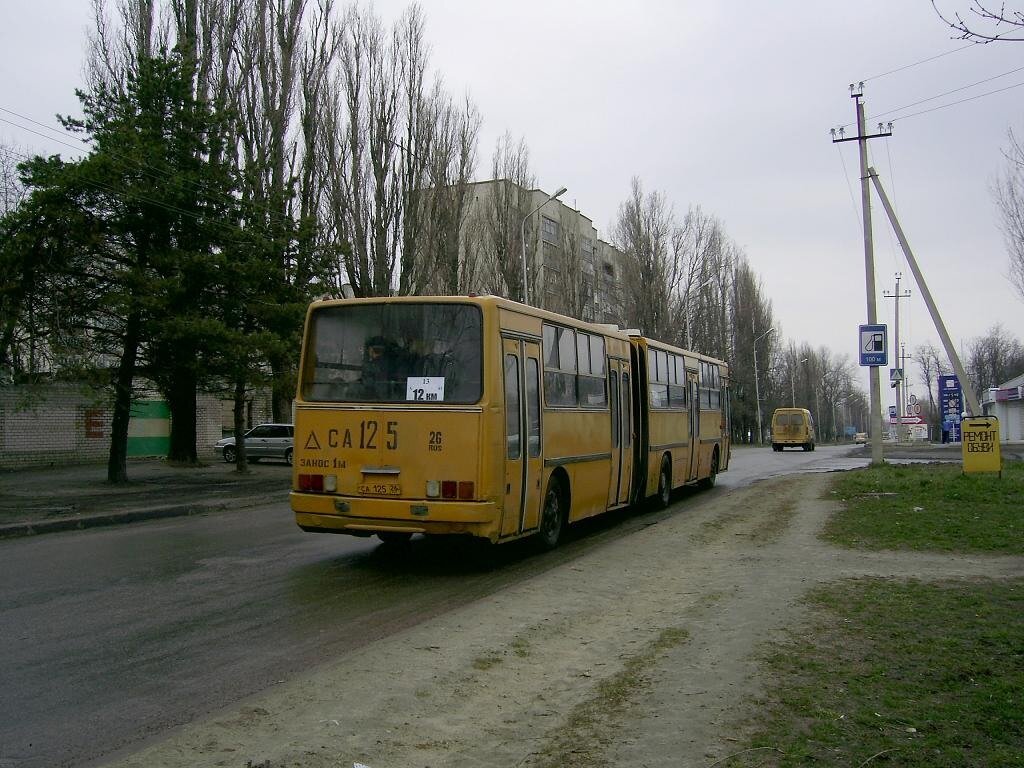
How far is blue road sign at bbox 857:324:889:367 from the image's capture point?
22.0 meters

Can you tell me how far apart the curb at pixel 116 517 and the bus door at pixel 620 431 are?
8089 millimetres

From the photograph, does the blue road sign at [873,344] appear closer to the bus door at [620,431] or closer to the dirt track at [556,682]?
the bus door at [620,431]

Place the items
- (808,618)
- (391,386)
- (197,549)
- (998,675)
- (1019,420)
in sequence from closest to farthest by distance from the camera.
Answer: (998,675)
(808,618)
(391,386)
(197,549)
(1019,420)

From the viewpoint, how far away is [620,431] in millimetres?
13656

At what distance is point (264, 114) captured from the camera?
3231 cm

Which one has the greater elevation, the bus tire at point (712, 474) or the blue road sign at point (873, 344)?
the blue road sign at point (873, 344)

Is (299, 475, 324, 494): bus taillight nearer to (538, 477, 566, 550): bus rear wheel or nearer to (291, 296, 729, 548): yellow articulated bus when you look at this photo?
(291, 296, 729, 548): yellow articulated bus

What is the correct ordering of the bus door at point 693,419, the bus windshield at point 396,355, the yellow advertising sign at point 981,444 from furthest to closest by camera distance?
the yellow advertising sign at point 981,444
the bus door at point 693,419
the bus windshield at point 396,355

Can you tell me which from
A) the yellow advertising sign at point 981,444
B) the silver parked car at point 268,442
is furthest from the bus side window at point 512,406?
the silver parked car at point 268,442

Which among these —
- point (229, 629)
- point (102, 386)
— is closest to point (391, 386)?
point (229, 629)

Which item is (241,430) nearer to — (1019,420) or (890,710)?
(890,710)

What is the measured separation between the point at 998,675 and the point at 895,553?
17.6 ft

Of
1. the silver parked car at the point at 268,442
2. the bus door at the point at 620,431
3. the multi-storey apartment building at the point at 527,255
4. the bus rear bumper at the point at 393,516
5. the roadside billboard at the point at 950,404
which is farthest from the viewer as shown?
the roadside billboard at the point at 950,404

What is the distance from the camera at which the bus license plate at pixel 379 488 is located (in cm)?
923
